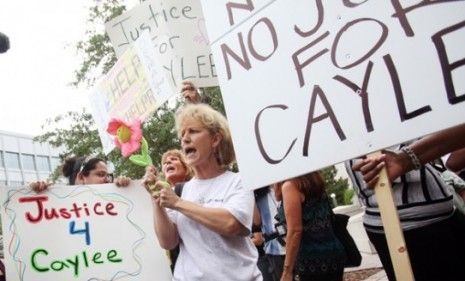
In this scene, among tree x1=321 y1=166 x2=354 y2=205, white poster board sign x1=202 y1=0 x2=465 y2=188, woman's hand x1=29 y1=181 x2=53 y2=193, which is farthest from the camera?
tree x1=321 y1=166 x2=354 y2=205

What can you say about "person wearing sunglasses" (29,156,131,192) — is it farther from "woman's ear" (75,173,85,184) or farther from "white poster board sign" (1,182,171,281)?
"white poster board sign" (1,182,171,281)

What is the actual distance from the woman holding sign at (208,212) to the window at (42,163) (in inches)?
2236

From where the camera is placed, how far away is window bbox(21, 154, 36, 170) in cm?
5127

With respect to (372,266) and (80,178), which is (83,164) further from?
(372,266)

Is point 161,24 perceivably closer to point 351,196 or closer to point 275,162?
point 275,162

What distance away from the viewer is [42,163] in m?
55.1

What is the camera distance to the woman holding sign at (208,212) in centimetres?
182

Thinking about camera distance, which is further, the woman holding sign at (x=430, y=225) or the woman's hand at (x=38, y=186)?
the woman's hand at (x=38, y=186)

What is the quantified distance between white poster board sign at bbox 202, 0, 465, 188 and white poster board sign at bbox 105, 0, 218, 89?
51.1 inches

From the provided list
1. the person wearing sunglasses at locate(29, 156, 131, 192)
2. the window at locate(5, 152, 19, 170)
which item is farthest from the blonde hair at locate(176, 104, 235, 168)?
the window at locate(5, 152, 19, 170)

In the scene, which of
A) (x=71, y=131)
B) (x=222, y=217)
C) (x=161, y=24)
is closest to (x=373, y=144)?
(x=222, y=217)

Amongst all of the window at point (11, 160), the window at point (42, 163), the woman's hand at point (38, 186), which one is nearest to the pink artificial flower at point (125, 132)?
the woman's hand at point (38, 186)

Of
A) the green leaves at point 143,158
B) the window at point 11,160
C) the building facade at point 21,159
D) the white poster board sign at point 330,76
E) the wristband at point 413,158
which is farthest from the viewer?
the window at point 11,160

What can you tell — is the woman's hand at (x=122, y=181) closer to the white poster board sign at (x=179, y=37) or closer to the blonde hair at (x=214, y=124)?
the blonde hair at (x=214, y=124)
